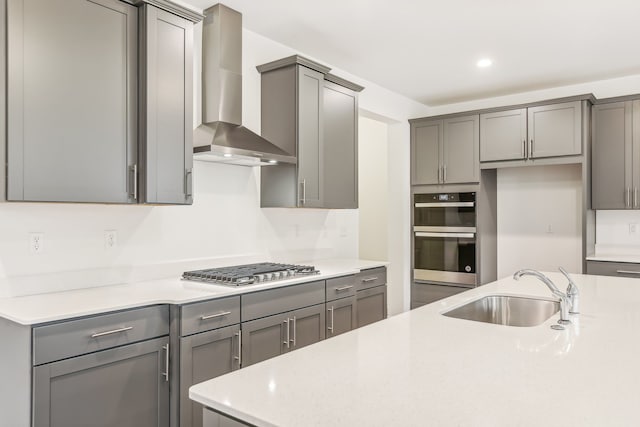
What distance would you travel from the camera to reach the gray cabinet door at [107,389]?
6.03 feet

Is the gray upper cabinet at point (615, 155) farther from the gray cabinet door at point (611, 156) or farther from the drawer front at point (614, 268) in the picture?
the drawer front at point (614, 268)

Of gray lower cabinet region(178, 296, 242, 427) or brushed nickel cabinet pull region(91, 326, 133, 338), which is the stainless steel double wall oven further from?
brushed nickel cabinet pull region(91, 326, 133, 338)

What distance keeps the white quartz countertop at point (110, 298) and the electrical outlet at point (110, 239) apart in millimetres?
232

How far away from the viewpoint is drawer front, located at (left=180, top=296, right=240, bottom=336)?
7.43ft

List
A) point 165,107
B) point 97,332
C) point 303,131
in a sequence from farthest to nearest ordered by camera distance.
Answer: point 303,131
point 165,107
point 97,332

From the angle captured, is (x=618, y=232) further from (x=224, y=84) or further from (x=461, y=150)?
(x=224, y=84)

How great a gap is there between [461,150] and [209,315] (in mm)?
3658

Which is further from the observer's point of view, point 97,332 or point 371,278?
point 371,278

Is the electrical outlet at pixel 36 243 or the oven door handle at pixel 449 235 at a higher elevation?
the electrical outlet at pixel 36 243

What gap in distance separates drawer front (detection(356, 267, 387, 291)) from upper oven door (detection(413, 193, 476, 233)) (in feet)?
4.60

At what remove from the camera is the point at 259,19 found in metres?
3.31

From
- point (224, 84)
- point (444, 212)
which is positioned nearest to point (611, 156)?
point (444, 212)

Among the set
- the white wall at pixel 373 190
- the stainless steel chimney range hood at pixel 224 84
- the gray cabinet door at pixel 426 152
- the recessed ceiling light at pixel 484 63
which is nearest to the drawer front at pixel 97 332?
the stainless steel chimney range hood at pixel 224 84

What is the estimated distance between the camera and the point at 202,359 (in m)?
2.35
